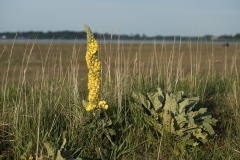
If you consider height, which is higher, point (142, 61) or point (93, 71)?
point (93, 71)

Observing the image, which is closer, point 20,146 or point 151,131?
point 20,146

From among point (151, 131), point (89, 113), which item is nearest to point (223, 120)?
point (151, 131)

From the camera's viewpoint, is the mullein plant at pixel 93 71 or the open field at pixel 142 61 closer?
the mullein plant at pixel 93 71

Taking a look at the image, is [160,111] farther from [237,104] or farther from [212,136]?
[237,104]

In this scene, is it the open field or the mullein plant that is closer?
the mullein plant

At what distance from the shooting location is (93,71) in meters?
3.95

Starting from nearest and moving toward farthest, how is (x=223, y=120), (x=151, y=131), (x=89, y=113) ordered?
(x=89, y=113), (x=151, y=131), (x=223, y=120)

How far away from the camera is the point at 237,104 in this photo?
5.26 m

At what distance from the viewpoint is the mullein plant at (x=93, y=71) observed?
12.8ft

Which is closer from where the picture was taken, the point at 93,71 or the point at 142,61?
the point at 93,71

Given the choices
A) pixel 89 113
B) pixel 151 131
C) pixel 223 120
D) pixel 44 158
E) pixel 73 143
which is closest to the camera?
pixel 44 158

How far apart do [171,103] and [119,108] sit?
1.97ft

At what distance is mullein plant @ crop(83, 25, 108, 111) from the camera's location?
3.91 meters

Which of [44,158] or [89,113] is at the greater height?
[89,113]
